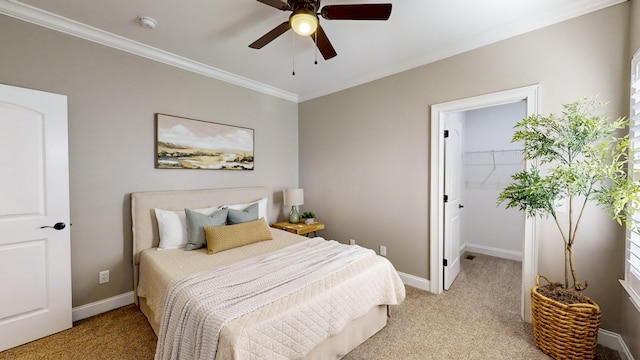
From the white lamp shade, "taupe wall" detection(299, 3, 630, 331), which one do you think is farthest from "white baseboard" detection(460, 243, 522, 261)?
the white lamp shade

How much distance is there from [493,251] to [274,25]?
4566 millimetres

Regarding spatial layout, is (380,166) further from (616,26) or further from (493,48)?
(616,26)

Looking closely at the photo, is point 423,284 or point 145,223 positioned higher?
point 145,223

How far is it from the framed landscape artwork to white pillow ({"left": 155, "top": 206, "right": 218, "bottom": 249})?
0.58 meters

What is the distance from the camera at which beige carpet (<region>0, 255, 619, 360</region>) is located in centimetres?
189

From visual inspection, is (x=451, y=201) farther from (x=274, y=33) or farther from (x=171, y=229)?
(x=171, y=229)

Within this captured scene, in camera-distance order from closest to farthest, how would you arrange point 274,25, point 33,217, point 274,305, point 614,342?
point 274,305 < point 614,342 < point 33,217 < point 274,25

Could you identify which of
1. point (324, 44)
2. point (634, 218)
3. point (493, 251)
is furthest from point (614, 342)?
point (324, 44)

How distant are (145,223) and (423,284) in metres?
3.13

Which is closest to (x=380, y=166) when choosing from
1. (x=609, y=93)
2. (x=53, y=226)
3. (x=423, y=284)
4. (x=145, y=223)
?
(x=423, y=284)

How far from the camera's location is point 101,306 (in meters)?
2.45

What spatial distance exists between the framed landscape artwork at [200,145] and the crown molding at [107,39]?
62 cm

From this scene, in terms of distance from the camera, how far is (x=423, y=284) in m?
2.94

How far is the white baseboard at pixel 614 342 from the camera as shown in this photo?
181 cm
